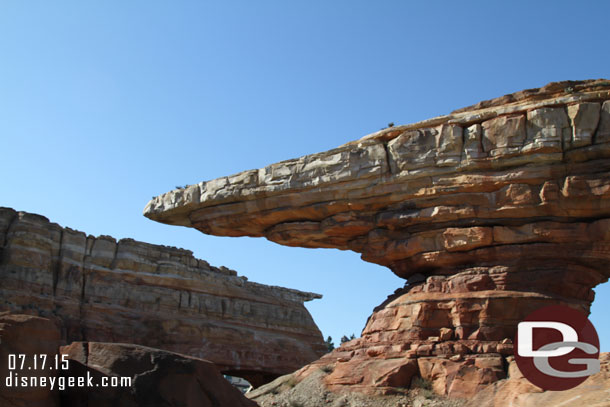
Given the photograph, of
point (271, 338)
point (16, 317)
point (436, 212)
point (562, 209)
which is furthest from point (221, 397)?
point (271, 338)

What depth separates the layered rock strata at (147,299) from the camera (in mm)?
30516

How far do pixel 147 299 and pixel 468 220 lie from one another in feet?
A: 66.0

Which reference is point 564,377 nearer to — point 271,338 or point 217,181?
point 217,181

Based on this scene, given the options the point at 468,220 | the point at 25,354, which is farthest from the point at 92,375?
the point at 468,220

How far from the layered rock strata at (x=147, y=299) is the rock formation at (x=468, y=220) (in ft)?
48.9

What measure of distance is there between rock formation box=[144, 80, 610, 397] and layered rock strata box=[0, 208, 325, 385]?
14.9 meters

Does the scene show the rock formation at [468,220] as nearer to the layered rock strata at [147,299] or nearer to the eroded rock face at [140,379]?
the eroded rock face at [140,379]

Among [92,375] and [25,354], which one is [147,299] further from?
[25,354]

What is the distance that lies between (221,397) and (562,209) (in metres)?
10.3

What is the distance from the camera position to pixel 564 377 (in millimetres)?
15109

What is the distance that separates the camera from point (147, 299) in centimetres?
3369

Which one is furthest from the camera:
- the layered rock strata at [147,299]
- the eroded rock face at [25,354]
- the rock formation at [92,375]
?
the layered rock strata at [147,299]

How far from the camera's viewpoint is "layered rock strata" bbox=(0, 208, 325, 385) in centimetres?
3052

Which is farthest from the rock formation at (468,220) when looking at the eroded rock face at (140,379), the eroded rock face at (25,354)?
the eroded rock face at (25,354)
